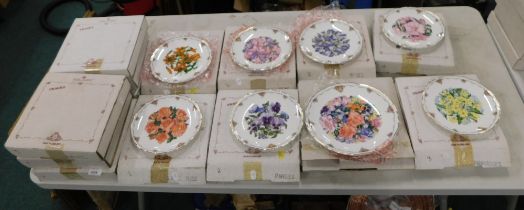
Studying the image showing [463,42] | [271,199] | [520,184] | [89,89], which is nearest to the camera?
[520,184]

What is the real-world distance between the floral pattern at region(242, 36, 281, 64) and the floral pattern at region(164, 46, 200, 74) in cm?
17

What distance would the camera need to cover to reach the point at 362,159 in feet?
3.72

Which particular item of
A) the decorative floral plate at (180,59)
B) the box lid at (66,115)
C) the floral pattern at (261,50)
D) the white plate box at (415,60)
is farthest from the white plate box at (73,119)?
the white plate box at (415,60)

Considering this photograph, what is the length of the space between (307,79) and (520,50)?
27.5 inches

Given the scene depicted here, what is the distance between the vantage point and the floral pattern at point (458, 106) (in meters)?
1.18

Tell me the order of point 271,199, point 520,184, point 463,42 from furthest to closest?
1. point 271,199
2. point 463,42
3. point 520,184

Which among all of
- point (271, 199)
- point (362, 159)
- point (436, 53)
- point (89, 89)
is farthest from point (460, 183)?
point (89, 89)

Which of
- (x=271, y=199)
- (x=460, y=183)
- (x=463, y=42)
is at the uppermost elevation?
(x=463, y=42)

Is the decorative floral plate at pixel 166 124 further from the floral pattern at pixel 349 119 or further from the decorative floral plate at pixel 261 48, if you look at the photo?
the floral pattern at pixel 349 119

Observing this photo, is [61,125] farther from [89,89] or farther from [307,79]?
[307,79]

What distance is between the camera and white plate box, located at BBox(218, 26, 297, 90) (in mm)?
1327

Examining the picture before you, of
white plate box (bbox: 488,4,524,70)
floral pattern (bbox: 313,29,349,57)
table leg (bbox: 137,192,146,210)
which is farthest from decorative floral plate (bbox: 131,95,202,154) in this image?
white plate box (bbox: 488,4,524,70)

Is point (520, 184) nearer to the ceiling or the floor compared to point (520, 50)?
nearer to the floor

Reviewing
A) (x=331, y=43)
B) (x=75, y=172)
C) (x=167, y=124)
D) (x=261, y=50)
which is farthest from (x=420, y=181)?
(x=75, y=172)
